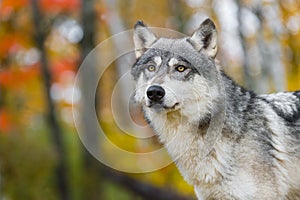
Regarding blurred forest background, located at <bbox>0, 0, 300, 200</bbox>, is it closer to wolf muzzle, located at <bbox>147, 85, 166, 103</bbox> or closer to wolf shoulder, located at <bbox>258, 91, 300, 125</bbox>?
wolf shoulder, located at <bbox>258, 91, 300, 125</bbox>

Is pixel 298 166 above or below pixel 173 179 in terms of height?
above

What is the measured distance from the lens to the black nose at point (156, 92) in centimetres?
509

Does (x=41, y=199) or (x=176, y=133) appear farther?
(x=41, y=199)

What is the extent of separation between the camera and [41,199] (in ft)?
42.6

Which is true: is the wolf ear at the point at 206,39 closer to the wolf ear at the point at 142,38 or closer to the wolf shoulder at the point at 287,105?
the wolf ear at the point at 142,38

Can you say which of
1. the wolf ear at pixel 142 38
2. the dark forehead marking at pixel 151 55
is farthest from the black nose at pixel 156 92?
the wolf ear at pixel 142 38

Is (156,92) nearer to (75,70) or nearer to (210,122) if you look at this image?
(210,122)

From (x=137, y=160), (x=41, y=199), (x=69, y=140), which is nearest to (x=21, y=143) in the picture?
(x=41, y=199)

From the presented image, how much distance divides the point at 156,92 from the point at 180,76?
32cm

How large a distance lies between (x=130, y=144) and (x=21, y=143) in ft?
16.9

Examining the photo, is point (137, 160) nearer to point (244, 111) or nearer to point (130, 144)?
point (130, 144)

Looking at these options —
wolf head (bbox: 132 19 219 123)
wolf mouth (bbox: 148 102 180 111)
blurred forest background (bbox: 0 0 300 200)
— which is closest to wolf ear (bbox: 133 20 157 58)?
wolf head (bbox: 132 19 219 123)

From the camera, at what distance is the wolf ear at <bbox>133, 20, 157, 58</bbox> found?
229 inches

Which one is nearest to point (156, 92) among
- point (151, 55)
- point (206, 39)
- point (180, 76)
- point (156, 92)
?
point (156, 92)
